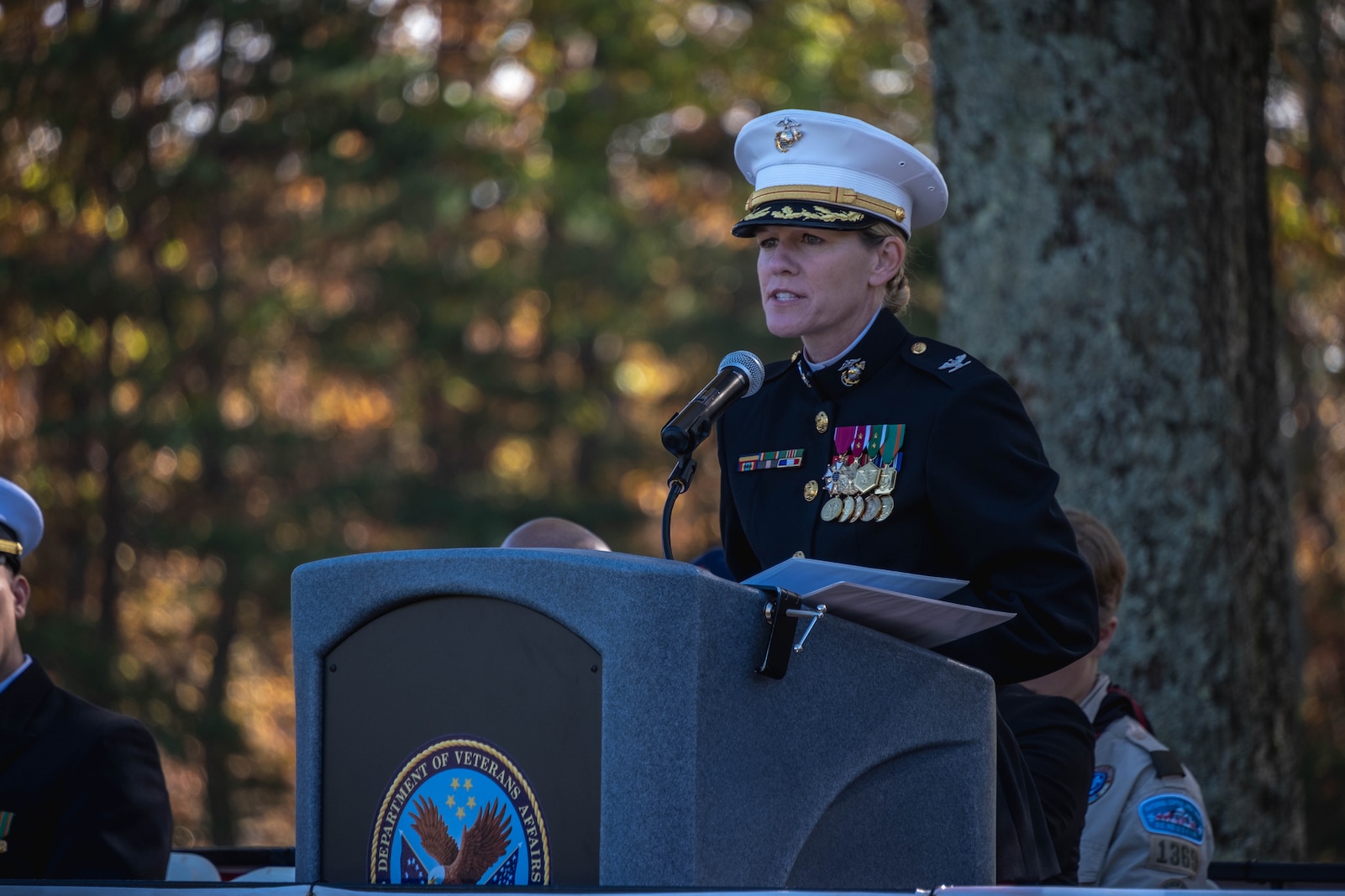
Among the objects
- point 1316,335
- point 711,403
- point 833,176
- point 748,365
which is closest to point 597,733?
point 711,403

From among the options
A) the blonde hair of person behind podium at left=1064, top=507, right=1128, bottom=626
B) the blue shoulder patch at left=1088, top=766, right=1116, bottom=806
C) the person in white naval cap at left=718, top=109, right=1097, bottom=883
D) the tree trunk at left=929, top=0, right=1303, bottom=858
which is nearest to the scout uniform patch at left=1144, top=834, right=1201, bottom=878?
the blue shoulder patch at left=1088, top=766, right=1116, bottom=806

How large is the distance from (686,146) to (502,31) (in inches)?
84.1

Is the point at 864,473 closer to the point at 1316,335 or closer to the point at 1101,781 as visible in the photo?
the point at 1101,781

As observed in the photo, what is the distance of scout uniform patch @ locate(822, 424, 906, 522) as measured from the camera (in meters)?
2.60

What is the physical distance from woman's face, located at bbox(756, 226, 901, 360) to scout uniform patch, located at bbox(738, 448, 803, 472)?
220mm

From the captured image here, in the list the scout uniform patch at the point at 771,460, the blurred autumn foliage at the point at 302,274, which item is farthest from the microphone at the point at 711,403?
the blurred autumn foliage at the point at 302,274

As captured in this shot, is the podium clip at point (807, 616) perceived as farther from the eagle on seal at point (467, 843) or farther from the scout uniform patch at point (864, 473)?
the scout uniform patch at point (864, 473)

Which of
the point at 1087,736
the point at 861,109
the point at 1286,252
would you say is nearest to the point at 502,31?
the point at 861,109

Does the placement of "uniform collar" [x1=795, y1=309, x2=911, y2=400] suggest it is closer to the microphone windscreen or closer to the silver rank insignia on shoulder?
→ the silver rank insignia on shoulder

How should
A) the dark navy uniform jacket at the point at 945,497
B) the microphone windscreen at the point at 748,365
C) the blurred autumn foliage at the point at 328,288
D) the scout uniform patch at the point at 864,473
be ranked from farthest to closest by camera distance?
the blurred autumn foliage at the point at 328,288 → the scout uniform patch at the point at 864,473 → the dark navy uniform jacket at the point at 945,497 → the microphone windscreen at the point at 748,365

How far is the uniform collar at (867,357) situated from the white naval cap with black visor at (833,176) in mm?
170

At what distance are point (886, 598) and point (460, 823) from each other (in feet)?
1.96

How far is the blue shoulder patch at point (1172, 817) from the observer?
12.0 feet

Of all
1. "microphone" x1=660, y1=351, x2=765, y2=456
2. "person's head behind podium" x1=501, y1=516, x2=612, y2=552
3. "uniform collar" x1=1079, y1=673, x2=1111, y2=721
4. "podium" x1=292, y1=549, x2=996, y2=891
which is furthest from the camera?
"person's head behind podium" x1=501, y1=516, x2=612, y2=552
